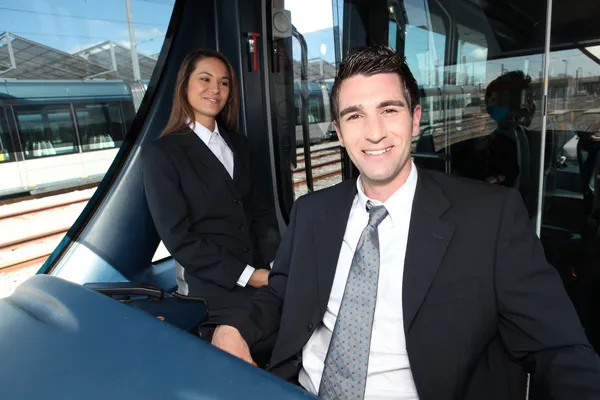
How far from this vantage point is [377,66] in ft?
4.10

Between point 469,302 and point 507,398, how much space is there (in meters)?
0.28

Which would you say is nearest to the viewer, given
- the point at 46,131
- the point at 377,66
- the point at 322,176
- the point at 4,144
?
the point at 377,66

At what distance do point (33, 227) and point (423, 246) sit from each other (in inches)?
212

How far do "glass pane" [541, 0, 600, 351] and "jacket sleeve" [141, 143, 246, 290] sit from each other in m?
A: 1.64

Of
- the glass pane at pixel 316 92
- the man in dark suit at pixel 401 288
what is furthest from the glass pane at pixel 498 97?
the man in dark suit at pixel 401 288

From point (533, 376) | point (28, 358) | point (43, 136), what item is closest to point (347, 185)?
point (533, 376)

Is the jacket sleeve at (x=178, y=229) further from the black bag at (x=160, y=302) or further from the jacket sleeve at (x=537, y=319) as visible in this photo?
the jacket sleeve at (x=537, y=319)

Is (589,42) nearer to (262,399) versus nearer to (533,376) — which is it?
A: (533,376)

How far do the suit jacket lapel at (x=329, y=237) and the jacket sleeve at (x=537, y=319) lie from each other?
45 centimetres

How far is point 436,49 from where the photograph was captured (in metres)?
2.43

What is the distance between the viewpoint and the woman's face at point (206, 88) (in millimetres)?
2133

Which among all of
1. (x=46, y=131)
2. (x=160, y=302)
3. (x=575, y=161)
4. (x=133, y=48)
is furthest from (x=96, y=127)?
(x=575, y=161)

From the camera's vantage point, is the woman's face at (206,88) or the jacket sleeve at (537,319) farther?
the woman's face at (206,88)

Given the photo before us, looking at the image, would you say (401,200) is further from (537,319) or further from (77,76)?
(77,76)
